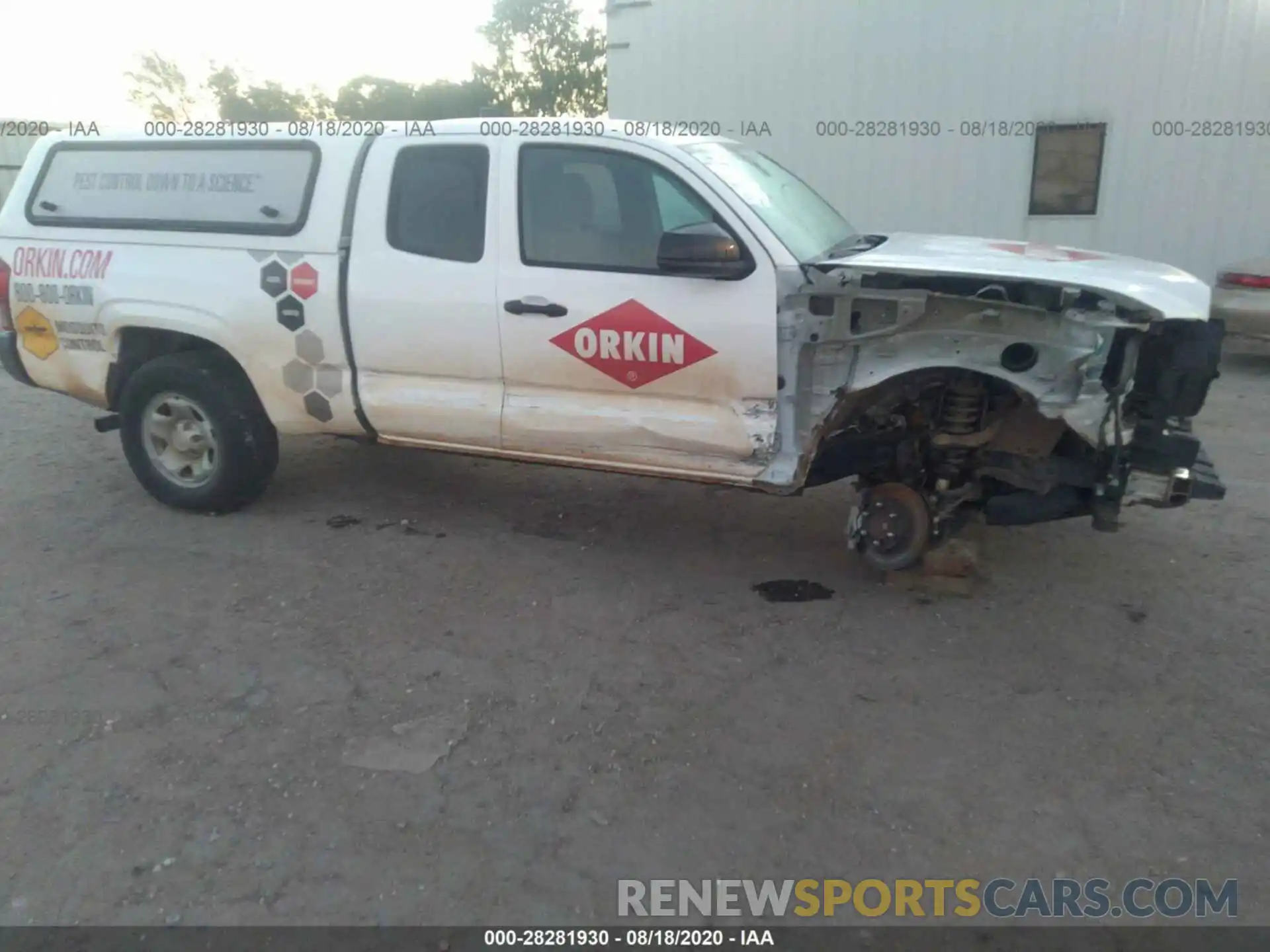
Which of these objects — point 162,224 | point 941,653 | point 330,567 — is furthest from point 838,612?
point 162,224

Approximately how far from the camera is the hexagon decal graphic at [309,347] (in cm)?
477

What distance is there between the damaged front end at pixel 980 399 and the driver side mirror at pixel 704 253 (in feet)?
0.76

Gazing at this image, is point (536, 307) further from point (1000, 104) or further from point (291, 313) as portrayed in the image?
point (1000, 104)

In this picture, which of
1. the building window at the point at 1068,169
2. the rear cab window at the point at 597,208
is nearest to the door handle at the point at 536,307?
the rear cab window at the point at 597,208

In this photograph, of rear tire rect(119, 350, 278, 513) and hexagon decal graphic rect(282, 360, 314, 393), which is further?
rear tire rect(119, 350, 278, 513)

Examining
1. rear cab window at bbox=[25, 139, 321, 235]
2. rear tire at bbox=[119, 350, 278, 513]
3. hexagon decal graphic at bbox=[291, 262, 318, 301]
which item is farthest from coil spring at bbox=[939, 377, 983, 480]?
rear tire at bbox=[119, 350, 278, 513]

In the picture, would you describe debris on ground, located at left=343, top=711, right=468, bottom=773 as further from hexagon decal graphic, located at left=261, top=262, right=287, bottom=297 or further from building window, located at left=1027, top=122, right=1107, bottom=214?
building window, located at left=1027, top=122, right=1107, bottom=214

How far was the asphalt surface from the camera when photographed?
108 inches

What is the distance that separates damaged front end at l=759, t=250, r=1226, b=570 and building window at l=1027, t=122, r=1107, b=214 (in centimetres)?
694

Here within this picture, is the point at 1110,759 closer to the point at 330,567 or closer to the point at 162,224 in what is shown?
the point at 330,567

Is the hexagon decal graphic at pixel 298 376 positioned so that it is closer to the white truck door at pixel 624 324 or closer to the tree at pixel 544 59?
the white truck door at pixel 624 324

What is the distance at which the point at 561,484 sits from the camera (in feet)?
19.4

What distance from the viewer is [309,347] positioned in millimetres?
4789

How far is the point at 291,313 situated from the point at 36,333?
5.55ft
